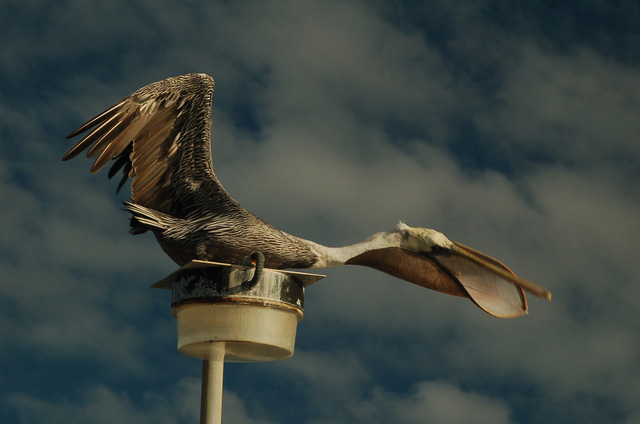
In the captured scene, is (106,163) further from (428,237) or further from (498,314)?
(498,314)

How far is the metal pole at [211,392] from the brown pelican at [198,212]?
0.80 meters

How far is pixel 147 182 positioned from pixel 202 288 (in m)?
1.39

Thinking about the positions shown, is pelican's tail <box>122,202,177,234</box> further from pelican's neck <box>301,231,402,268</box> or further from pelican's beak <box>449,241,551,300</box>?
pelican's beak <box>449,241,551,300</box>

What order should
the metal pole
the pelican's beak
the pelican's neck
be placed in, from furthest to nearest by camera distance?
the pelican's neck < the pelican's beak < the metal pole

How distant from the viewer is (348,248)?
6.05m

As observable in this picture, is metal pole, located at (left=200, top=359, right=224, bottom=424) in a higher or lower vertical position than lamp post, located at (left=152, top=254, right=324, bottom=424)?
lower

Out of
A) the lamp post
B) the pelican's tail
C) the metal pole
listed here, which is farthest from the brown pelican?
the metal pole

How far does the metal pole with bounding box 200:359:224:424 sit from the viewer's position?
5180 mm

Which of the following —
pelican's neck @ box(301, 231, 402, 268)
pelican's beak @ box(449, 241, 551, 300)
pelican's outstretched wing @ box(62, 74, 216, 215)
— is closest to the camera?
pelican's beak @ box(449, 241, 551, 300)

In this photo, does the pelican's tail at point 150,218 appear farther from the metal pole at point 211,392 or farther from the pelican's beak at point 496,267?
the pelican's beak at point 496,267

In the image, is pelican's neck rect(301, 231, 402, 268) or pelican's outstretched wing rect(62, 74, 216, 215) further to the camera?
pelican's outstretched wing rect(62, 74, 216, 215)

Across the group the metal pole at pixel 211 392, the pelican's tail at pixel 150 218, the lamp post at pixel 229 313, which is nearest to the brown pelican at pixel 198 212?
the pelican's tail at pixel 150 218

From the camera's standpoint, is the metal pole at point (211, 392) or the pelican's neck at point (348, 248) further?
the pelican's neck at point (348, 248)

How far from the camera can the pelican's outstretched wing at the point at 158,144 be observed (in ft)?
19.7
